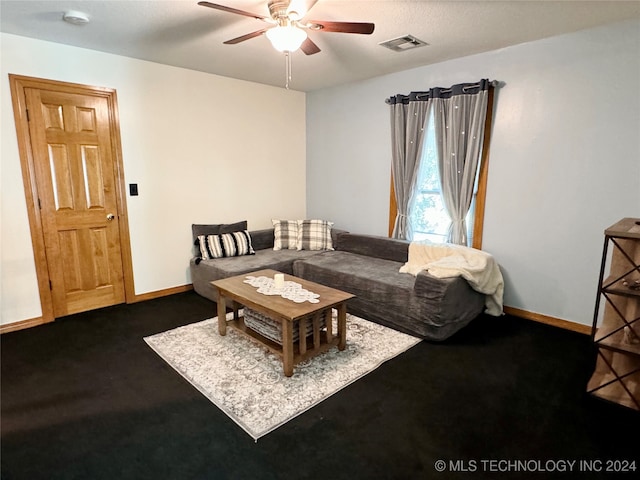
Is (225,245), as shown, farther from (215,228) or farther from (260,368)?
(260,368)

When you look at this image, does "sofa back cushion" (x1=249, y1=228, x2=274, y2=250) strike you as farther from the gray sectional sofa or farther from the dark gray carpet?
the dark gray carpet

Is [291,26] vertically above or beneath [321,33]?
beneath

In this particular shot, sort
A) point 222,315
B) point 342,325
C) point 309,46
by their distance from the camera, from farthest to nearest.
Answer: point 222,315 → point 342,325 → point 309,46

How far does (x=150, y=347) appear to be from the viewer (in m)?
2.87

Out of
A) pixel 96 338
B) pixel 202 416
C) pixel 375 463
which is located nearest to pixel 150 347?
pixel 96 338

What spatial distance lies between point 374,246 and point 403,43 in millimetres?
2099

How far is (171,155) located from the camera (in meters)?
3.98

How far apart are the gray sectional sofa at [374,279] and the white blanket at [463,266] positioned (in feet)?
0.24

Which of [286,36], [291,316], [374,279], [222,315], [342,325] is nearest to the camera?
[286,36]

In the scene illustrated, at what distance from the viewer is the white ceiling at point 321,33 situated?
7.91ft

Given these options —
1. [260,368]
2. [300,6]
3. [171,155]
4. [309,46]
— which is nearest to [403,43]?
[309,46]

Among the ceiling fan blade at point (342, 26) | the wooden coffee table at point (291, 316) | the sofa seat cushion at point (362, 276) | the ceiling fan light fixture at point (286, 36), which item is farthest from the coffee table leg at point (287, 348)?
the ceiling fan blade at point (342, 26)

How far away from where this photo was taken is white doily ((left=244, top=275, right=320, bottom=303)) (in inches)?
103

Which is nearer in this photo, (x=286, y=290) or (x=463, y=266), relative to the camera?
(x=286, y=290)
